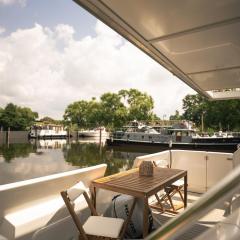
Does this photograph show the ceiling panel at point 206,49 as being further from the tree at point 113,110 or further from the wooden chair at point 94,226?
the tree at point 113,110

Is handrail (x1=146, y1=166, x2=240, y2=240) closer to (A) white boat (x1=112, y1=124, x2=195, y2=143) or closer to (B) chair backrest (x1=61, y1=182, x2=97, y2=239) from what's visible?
(B) chair backrest (x1=61, y1=182, x2=97, y2=239)

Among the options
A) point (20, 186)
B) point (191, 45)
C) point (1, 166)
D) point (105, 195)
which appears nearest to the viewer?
point (20, 186)

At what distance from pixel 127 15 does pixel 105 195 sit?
2488 millimetres

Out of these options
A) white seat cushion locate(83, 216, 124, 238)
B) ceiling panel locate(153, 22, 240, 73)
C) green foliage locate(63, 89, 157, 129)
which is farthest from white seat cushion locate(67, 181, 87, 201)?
green foliage locate(63, 89, 157, 129)

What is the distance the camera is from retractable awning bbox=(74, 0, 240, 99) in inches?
89.7

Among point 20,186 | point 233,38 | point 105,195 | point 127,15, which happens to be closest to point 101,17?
point 127,15

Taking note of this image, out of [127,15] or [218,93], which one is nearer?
[127,15]

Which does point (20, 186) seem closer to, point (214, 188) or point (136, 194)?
point (136, 194)

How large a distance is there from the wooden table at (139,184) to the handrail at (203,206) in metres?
2.14

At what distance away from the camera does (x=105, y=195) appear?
377cm

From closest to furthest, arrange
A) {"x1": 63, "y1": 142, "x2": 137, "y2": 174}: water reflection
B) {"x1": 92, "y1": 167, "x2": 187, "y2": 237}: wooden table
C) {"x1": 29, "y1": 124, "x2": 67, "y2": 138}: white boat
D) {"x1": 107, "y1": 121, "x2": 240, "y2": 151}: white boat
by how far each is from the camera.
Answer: {"x1": 92, "y1": 167, "x2": 187, "y2": 237}: wooden table, {"x1": 63, "y1": 142, "x2": 137, "y2": 174}: water reflection, {"x1": 107, "y1": 121, "x2": 240, "y2": 151}: white boat, {"x1": 29, "y1": 124, "x2": 67, "y2": 138}: white boat

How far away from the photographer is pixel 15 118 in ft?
232

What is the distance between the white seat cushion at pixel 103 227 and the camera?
2.42 metres

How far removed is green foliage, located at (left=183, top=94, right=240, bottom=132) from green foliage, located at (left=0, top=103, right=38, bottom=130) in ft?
151
